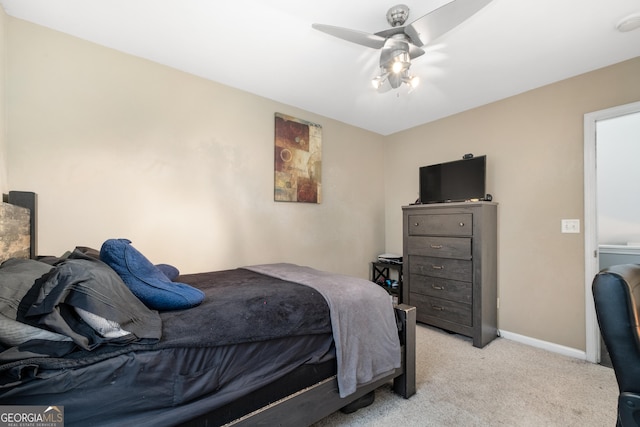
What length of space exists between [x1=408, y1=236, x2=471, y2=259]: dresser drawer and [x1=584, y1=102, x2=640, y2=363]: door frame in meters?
0.92

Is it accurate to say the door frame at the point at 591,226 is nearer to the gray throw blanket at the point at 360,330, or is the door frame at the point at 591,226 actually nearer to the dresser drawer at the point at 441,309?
the dresser drawer at the point at 441,309

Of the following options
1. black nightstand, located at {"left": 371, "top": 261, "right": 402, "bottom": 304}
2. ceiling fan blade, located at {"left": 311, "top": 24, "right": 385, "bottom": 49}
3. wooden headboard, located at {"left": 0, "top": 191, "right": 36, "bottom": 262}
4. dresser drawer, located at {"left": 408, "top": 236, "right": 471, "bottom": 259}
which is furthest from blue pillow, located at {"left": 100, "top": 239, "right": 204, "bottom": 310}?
black nightstand, located at {"left": 371, "top": 261, "right": 402, "bottom": 304}

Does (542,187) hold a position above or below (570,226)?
above

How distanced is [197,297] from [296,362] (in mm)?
581

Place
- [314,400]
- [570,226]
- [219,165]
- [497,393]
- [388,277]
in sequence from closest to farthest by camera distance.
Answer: [314,400]
[497,393]
[570,226]
[219,165]
[388,277]

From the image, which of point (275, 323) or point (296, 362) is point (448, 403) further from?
point (275, 323)

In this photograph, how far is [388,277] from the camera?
3881 millimetres

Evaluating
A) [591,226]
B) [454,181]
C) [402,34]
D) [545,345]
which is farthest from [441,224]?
[402,34]

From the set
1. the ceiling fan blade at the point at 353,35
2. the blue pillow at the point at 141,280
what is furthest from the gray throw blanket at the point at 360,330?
the ceiling fan blade at the point at 353,35

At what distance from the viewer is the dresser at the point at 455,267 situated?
2641 millimetres

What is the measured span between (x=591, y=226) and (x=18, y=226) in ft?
13.6

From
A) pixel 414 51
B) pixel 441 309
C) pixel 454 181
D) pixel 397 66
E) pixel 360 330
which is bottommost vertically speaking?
pixel 441 309

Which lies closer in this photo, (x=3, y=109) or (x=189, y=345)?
(x=189, y=345)

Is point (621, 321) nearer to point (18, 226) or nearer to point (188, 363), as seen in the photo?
point (188, 363)
